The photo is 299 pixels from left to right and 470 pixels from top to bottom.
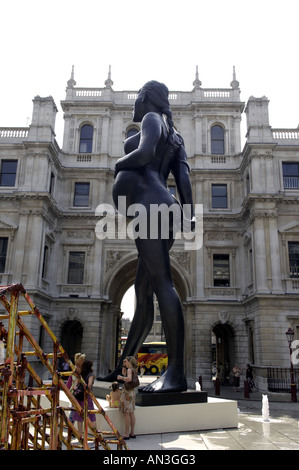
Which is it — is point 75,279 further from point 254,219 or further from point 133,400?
point 133,400

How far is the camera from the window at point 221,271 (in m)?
26.6

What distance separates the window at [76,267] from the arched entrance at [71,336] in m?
2.92

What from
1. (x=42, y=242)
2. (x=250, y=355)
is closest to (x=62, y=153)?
(x=42, y=242)

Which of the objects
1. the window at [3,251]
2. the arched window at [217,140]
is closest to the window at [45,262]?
the window at [3,251]

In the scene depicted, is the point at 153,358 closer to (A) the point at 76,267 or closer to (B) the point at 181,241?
(A) the point at 76,267

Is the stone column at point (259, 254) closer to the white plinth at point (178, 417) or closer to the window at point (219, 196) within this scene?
the window at point (219, 196)

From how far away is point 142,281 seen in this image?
719 centimetres

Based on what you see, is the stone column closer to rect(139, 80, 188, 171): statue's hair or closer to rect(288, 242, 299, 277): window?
rect(288, 242, 299, 277): window

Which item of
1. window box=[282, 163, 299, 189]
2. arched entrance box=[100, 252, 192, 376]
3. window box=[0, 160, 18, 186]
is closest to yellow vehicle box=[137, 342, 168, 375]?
arched entrance box=[100, 252, 192, 376]

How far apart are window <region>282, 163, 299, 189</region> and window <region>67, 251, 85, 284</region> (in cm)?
1445

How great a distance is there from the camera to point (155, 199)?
672 centimetres

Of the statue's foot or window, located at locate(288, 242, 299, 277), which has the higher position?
window, located at locate(288, 242, 299, 277)

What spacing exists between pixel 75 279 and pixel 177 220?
21.0 m

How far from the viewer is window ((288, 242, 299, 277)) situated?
23.3 meters
